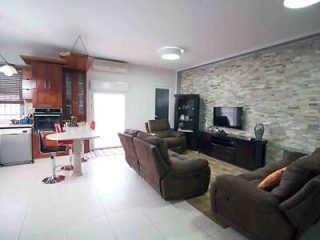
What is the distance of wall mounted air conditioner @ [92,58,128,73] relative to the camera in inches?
209

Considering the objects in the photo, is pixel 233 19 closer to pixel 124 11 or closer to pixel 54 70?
pixel 124 11

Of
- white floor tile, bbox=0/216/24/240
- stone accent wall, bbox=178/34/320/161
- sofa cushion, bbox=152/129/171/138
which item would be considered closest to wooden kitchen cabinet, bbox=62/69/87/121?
sofa cushion, bbox=152/129/171/138

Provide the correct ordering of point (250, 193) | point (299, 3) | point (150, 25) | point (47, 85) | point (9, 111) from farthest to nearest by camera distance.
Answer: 1. point (9, 111)
2. point (47, 85)
3. point (150, 25)
4. point (299, 3)
5. point (250, 193)

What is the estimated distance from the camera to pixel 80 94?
201 inches

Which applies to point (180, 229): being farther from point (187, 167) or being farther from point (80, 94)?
point (80, 94)

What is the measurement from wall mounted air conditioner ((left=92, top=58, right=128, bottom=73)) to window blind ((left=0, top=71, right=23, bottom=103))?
6.15 ft

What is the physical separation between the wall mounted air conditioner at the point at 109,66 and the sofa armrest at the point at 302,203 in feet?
17.0

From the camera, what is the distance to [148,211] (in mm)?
2418

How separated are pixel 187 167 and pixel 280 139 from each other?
2.50 metres

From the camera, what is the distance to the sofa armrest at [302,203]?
1479mm

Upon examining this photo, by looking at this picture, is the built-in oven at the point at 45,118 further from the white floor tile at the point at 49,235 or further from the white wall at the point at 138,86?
the white floor tile at the point at 49,235

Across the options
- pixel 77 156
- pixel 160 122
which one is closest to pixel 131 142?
pixel 77 156

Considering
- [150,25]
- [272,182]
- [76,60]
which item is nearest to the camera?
[272,182]

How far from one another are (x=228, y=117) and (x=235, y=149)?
3.19 feet
